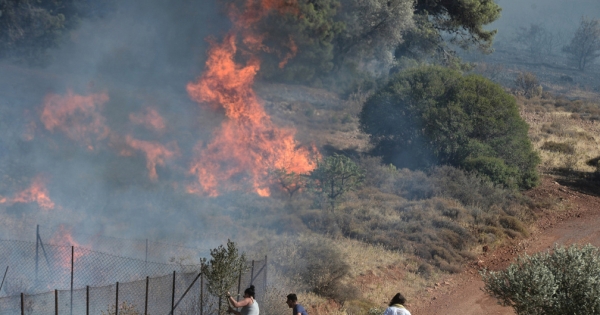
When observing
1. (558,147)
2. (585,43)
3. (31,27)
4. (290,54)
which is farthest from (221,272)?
(585,43)

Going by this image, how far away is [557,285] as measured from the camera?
10.7m

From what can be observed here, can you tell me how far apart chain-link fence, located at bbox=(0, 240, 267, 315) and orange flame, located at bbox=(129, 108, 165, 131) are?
10.0 m

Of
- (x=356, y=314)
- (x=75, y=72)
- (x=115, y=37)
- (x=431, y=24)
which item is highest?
(x=431, y=24)

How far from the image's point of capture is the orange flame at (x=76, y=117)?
24234mm

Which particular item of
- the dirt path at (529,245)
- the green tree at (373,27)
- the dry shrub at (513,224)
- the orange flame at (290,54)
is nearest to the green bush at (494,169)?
the dirt path at (529,245)

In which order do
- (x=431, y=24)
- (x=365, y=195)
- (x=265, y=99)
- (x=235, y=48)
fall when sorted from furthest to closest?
(x=431, y=24), (x=265, y=99), (x=235, y=48), (x=365, y=195)

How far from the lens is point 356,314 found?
48.1 ft

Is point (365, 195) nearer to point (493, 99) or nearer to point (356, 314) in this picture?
point (493, 99)

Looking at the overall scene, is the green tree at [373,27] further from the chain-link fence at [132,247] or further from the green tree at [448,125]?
the chain-link fence at [132,247]

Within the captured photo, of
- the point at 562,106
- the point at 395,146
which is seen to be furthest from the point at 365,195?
the point at 562,106

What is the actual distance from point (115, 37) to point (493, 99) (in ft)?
68.1

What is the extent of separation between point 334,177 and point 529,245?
292 inches

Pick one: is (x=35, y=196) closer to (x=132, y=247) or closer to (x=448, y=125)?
(x=132, y=247)

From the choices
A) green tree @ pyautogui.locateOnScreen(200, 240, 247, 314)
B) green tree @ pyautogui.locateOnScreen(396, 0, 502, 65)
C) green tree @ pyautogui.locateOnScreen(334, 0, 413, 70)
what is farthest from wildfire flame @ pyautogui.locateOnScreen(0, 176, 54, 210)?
green tree @ pyautogui.locateOnScreen(396, 0, 502, 65)
